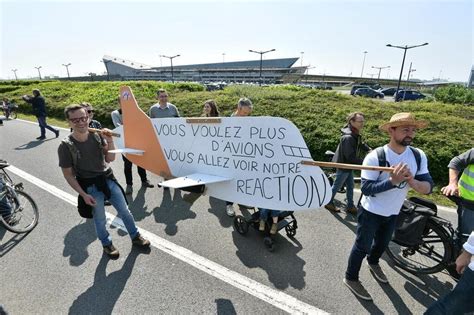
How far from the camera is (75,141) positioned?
10.1 feet

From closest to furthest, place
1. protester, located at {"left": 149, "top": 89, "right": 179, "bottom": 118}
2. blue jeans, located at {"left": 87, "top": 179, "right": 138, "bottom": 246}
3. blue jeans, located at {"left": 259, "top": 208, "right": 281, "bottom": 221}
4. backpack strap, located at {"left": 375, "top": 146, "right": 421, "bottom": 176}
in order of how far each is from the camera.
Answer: backpack strap, located at {"left": 375, "top": 146, "right": 421, "bottom": 176}
blue jeans, located at {"left": 87, "top": 179, "right": 138, "bottom": 246}
blue jeans, located at {"left": 259, "top": 208, "right": 281, "bottom": 221}
protester, located at {"left": 149, "top": 89, "right": 179, "bottom": 118}

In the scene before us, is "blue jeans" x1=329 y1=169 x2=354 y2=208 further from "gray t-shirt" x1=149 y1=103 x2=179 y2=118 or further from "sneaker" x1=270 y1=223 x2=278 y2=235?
"gray t-shirt" x1=149 y1=103 x2=179 y2=118

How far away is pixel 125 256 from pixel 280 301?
2072 mm

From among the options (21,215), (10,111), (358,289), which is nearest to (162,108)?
(21,215)

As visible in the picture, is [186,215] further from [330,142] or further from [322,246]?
[330,142]

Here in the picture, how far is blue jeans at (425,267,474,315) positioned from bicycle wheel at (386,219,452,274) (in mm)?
1218

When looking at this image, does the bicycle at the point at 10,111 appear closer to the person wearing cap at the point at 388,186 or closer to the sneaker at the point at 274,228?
the sneaker at the point at 274,228

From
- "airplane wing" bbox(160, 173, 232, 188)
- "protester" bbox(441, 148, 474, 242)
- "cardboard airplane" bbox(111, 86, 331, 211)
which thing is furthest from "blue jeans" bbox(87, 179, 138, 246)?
"protester" bbox(441, 148, 474, 242)

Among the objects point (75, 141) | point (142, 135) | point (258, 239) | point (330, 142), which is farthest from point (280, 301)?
point (330, 142)

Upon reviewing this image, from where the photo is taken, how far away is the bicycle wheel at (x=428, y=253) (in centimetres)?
303

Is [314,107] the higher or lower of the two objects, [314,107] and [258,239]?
the higher

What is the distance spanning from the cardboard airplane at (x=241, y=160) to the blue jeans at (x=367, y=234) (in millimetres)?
834

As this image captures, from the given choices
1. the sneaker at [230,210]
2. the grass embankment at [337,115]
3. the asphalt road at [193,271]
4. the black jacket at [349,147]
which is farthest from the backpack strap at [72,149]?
the grass embankment at [337,115]

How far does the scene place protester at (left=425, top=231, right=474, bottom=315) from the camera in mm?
1873
